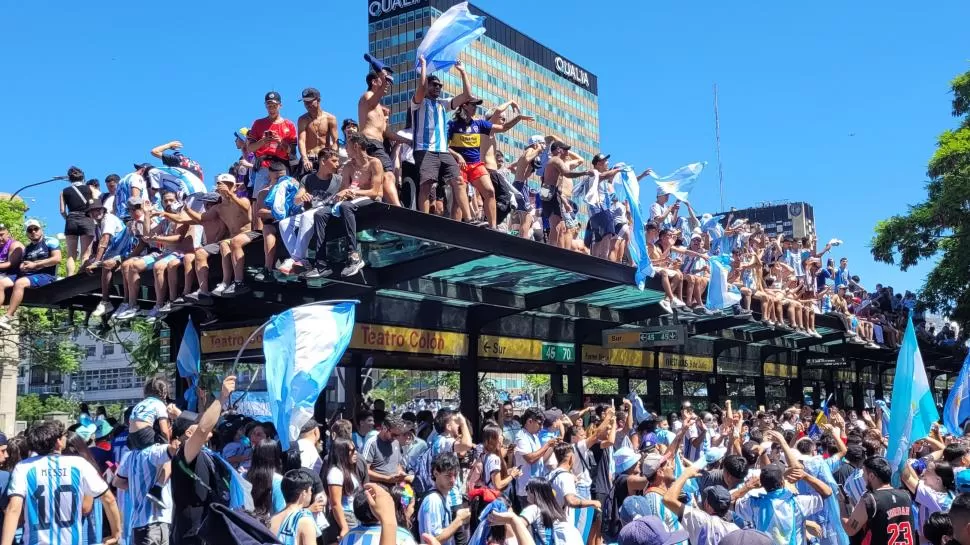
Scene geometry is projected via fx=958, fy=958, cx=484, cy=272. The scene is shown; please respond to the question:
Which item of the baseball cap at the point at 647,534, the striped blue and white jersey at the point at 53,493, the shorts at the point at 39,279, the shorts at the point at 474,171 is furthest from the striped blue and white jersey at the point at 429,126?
the baseball cap at the point at 647,534

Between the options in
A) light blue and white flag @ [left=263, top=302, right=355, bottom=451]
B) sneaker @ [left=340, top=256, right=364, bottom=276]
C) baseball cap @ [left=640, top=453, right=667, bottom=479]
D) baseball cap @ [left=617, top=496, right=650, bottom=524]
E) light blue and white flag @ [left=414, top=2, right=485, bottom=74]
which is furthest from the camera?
light blue and white flag @ [left=414, top=2, right=485, bottom=74]

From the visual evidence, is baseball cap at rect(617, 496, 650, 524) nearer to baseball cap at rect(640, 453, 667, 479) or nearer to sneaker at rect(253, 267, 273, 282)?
baseball cap at rect(640, 453, 667, 479)

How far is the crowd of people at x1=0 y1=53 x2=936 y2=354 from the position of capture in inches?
443

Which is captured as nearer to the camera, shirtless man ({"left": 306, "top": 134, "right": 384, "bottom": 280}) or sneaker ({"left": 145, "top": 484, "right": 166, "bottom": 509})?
sneaker ({"left": 145, "top": 484, "right": 166, "bottom": 509})

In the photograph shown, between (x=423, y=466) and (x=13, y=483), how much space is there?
4389mm

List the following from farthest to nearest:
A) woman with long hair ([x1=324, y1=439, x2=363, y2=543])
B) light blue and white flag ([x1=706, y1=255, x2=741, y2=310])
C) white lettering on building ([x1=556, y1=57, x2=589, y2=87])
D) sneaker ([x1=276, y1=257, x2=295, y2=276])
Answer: white lettering on building ([x1=556, y1=57, x2=589, y2=87])
light blue and white flag ([x1=706, y1=255, x2=741, y2=310])
sneaker ([x1=276, y1=257, x2=295, y2=276])
woman with long hair ([x1=324, y1=439, x2=363, y2=543])

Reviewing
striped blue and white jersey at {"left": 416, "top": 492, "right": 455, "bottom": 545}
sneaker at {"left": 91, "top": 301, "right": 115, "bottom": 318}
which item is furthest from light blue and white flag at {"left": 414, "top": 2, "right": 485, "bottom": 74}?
striped blue and white jersey at {"left": 416, "top": 492, "right": 455, "bottom": 545}

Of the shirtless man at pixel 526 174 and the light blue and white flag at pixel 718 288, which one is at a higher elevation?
the shirtless man at pixel 526 174

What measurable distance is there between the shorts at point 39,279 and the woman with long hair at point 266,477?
8.27 metres

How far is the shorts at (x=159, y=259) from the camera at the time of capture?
12.4 m

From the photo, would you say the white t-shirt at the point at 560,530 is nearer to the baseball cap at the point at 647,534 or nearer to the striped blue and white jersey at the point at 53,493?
the baseball cap at the point at 647,534

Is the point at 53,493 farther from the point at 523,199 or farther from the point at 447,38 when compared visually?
the point at 523,199

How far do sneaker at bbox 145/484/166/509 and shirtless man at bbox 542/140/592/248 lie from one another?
8.73m

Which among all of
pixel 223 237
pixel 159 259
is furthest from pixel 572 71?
pixel 159 259
